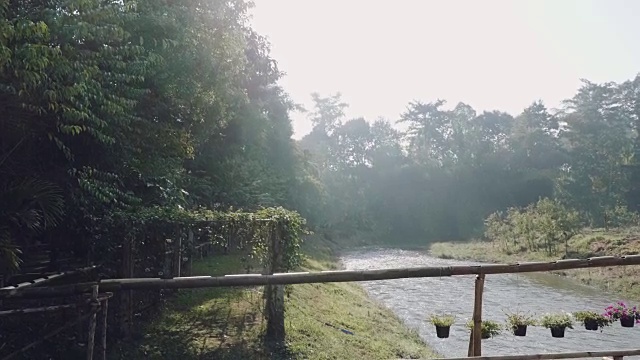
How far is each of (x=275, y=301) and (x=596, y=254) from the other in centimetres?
1953

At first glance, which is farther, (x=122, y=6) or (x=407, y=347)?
(x=407, y=347)

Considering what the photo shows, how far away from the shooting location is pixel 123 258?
653cm

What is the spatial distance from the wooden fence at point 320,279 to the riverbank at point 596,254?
16.1 meters

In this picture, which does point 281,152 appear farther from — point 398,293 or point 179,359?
point 179,359

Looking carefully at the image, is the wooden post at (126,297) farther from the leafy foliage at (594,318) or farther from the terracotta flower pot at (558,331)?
the leafy foliage at (594,318)

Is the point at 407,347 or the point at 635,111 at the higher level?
the point at 635,111

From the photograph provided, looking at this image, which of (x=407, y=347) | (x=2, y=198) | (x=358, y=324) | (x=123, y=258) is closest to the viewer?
(x=2, y=198)

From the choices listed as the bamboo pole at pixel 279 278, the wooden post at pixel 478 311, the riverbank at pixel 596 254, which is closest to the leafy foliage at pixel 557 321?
the bamboo pole at pixel 279 278

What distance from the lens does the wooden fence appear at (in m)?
2.93

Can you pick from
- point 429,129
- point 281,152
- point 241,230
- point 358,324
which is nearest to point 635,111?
point 429,129

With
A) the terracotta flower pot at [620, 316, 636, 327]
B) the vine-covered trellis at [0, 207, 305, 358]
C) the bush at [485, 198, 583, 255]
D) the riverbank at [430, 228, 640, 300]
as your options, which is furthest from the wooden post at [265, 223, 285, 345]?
the bush at [485, 198, 583, 255]

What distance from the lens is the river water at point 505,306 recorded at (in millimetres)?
10008

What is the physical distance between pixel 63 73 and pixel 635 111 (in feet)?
156

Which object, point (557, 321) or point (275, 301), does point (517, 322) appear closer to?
point (557, 321)
